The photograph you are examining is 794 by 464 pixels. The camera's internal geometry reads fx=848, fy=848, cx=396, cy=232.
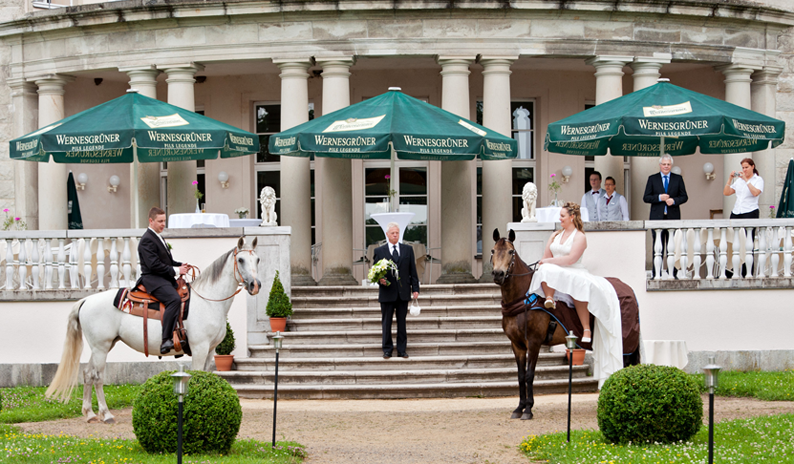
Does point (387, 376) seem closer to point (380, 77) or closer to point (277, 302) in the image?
point (277, 302)

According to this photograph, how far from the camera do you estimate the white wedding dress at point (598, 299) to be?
31.5 feet

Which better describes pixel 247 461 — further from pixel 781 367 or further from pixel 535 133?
pixel 535 133

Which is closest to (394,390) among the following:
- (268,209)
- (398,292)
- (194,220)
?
(398,292)

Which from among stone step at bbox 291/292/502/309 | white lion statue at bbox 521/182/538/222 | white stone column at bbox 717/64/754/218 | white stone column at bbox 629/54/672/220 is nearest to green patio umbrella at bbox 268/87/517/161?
white lion statue at bbox 521/182/538/222

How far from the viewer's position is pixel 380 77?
64.3 ft

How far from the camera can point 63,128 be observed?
1340 cm

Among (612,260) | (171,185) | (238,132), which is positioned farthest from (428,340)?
(171,185)

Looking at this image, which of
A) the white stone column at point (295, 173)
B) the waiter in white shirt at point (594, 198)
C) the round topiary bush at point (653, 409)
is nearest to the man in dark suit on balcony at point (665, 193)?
the waiter in white shirt at point (594, 198)

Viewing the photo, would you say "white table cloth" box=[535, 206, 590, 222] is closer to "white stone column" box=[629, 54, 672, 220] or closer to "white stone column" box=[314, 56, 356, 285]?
"white stone column" box=[629, 54, 672, 220]

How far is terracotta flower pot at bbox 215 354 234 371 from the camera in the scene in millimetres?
12148

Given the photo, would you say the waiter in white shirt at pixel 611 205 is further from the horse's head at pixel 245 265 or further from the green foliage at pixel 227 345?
the horse's head at pixel 245 265

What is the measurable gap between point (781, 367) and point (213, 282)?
8.51m

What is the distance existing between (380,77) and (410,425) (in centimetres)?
1165

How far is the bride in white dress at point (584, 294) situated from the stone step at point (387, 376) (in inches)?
84.4
